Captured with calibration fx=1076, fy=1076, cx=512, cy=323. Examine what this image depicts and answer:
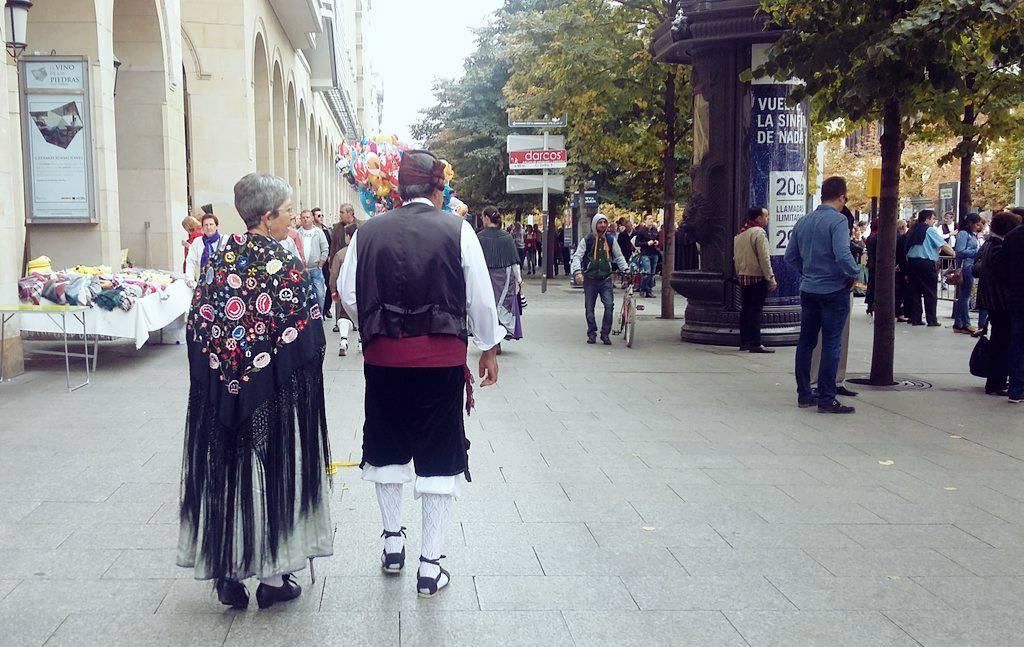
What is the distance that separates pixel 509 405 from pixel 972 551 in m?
4.79

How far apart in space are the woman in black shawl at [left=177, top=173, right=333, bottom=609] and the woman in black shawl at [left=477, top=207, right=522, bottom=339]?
8.62 meters

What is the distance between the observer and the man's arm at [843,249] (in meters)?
8.91

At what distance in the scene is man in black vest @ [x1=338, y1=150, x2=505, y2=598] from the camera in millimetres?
4328

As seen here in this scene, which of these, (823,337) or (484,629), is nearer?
(484,629)

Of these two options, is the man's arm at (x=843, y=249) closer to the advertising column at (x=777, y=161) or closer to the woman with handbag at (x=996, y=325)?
the woman with handbag at (x=996, y=325)

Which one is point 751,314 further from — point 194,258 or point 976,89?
point 194,258

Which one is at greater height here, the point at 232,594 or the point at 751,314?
the point at 751,314

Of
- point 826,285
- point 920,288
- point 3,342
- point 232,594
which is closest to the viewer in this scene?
point 232,594

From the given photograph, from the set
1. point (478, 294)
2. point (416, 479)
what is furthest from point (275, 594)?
point (478, 294)

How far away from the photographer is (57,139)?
12625 millimetres

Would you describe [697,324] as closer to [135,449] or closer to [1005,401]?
[1005,401]

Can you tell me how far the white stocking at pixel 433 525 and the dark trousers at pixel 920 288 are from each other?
Result: 573 inches

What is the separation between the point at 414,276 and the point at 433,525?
104cm

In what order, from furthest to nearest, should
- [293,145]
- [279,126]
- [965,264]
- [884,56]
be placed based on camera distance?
[293,145], [279,126], [965,264], [884,56]
